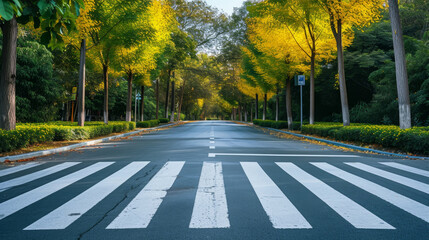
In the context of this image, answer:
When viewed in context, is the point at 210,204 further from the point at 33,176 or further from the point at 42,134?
the point at 42,134

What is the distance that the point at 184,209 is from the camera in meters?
4.59

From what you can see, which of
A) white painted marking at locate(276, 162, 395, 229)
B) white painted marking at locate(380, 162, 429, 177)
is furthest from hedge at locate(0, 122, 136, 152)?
white painted marking at locate(380, 162, 429, 177)

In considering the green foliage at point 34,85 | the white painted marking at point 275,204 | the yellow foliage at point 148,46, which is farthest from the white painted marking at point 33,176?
the green foliage at point 34,85

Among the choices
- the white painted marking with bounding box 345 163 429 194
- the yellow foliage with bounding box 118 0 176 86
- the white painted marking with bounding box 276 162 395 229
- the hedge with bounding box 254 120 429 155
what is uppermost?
the yellow foliage with bounding box 118 0 176 86

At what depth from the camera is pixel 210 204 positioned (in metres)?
4.82

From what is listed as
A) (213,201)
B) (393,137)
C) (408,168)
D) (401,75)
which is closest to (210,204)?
(213,201)

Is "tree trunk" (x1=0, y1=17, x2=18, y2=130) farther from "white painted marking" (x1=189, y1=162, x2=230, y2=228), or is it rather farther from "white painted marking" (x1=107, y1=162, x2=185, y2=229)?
"white painted marking" (x1=189, y1=162, x2=230, y2=228)

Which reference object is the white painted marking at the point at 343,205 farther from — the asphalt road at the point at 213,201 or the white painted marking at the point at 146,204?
the white painted marking at the point at 146,204

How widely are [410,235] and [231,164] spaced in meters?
5.29

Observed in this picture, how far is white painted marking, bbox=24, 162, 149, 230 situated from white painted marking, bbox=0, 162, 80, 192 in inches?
59.2

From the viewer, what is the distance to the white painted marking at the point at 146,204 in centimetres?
399

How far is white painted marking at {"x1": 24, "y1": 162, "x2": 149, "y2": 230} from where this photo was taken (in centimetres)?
396

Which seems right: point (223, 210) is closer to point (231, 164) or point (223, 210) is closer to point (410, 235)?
point (410, 235)

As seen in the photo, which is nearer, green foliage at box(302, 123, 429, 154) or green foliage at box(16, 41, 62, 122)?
green foliage at box(302, 123, 429, 154)
